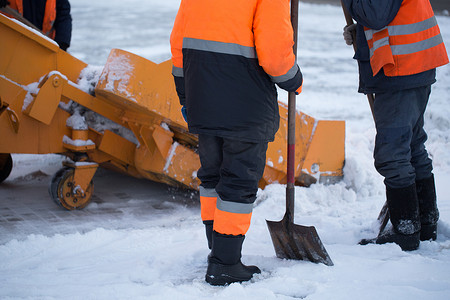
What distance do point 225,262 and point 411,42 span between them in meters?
1.32

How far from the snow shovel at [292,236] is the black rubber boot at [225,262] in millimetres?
296

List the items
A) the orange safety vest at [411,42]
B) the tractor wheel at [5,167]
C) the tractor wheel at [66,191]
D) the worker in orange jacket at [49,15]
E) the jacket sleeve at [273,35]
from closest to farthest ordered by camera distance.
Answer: the jacket sleeve at [273,35] < the orange safety vest at [411,42] < the tractor wheel at [66,191] < the tractor wheel at [5,167] < the worker in orange jacket at [49,15]

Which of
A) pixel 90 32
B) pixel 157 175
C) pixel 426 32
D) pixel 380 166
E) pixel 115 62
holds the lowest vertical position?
pixel 157 175

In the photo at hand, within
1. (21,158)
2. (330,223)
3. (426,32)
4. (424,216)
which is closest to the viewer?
(426,32)

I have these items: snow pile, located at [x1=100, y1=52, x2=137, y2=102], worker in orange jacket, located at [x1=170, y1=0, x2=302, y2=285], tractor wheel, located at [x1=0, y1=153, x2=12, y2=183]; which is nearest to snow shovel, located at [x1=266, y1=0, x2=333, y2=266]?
worker in orange jacket, located at [x1=170, y1=0, x2=302, y2=285]

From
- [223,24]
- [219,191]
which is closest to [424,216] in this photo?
[219,191]

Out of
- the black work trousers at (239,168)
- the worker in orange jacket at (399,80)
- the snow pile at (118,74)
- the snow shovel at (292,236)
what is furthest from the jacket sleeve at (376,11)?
the snow pile at (118,74)

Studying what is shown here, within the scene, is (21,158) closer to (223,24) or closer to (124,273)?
(124,273)

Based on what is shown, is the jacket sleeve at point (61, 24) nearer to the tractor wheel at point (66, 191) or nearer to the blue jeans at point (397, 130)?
the tractor wheel at point (66, 191)

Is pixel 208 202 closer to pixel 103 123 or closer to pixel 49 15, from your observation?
pixel 103 123

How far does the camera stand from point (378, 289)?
1.77 metres

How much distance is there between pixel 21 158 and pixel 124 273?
2784mm

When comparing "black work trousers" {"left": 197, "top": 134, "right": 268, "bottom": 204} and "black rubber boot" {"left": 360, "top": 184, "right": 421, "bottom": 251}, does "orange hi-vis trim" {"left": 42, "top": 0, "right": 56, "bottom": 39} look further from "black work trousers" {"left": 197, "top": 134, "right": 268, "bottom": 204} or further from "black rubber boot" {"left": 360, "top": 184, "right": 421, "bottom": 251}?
"black rubber boot" {"left": 360, "top": 184, "right": 421, "bottom": 251}

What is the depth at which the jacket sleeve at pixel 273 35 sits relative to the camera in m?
1.78
